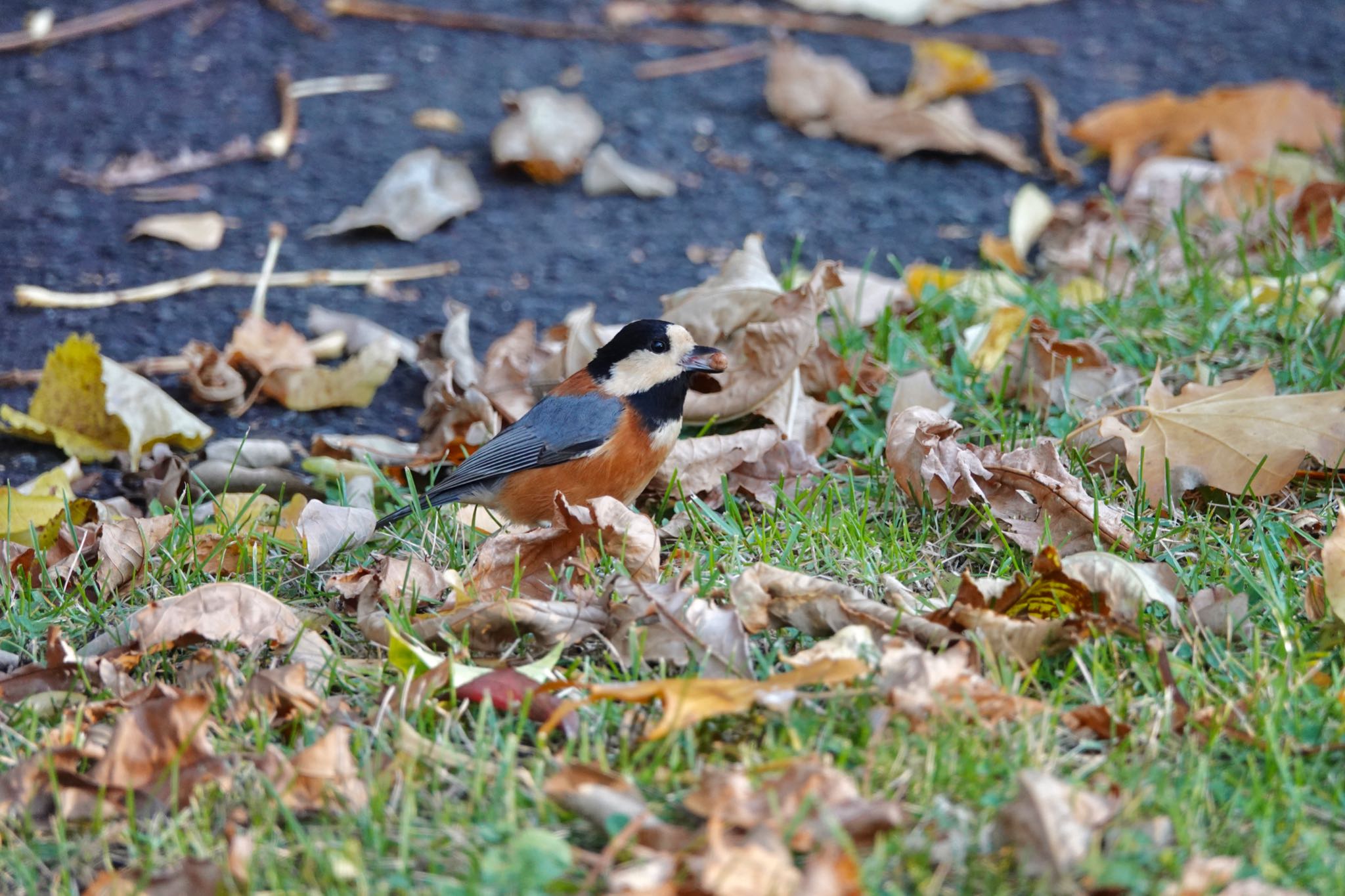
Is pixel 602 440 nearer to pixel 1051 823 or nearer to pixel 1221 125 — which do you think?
pixel 1051 823

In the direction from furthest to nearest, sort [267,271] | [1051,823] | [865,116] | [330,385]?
[865,116]
[267,271]
[330,385]
[1051,823]

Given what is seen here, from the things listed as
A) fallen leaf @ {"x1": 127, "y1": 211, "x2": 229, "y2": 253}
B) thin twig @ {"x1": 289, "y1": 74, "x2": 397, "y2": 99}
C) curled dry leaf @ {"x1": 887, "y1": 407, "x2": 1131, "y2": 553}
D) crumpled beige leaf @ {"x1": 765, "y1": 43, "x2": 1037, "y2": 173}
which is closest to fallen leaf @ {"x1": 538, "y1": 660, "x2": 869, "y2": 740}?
curled dry leaf @ {"x1": 887, "y1": 407, "x2": 1131, "y2": 553}

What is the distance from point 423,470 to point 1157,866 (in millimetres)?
2886

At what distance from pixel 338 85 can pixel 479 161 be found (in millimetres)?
1109

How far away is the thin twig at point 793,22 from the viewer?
787 cm

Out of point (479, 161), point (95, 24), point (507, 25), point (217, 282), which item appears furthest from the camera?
point (507, 25)

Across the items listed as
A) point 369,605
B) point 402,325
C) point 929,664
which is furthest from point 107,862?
point 402,325

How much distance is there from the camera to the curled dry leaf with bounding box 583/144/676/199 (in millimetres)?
6523

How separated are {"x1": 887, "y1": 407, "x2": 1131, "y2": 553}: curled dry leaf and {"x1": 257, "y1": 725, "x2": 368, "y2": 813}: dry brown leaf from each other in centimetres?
180

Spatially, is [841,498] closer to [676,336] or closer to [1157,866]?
[676,336]

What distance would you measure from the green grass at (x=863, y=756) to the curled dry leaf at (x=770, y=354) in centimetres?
85

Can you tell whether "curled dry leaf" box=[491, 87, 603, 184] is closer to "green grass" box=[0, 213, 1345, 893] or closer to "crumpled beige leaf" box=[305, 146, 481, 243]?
"crumpled beige leaf" box=[305, 146, 481, 243]

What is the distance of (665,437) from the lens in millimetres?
4004

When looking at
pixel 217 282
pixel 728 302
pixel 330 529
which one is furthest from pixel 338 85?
pixel 330 529
